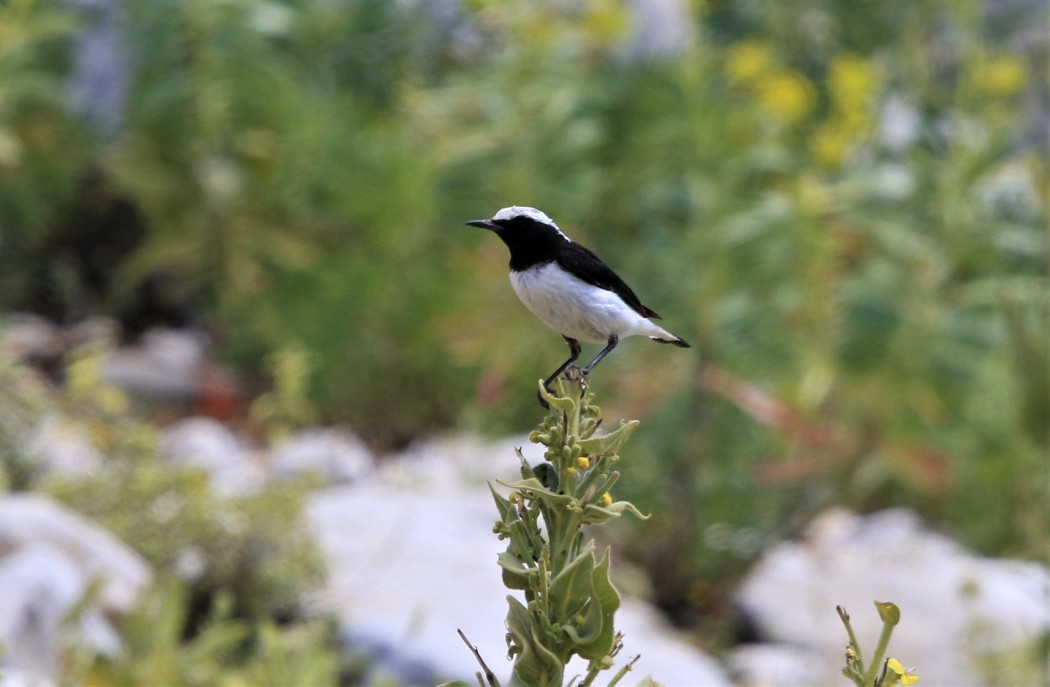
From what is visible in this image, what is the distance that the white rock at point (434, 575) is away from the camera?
4062mm

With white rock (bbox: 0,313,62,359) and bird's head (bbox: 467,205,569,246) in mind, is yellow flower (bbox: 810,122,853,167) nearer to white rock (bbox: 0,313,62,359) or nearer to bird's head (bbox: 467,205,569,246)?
white rock (bbox: 0,313,62,359)

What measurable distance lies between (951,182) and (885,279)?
0.48 meters

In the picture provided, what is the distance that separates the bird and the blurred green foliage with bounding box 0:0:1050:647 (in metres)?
3.26

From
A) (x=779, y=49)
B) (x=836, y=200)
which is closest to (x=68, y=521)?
(x=836, y=200)

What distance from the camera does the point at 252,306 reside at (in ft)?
23.2

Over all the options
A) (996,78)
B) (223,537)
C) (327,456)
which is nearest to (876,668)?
(223,537)

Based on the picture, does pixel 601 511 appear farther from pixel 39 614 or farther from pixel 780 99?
pixel 780 99

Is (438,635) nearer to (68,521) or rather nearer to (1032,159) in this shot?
(68,521)

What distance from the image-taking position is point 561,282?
5.81 ft

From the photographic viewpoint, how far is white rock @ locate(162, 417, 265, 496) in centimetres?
547

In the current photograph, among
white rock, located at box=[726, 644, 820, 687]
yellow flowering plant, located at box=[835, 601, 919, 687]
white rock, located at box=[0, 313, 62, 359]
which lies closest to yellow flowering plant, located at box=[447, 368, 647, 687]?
yellow flowering plant, located at box=[835, 601, 919, 687]

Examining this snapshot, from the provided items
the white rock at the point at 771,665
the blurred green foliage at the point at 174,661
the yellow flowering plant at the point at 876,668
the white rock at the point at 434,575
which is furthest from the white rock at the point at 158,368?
the yellow flowering plant at the point at 876,668

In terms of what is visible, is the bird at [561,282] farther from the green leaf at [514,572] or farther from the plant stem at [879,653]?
the plant stem at [879,653]

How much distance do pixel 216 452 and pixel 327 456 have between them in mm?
443
